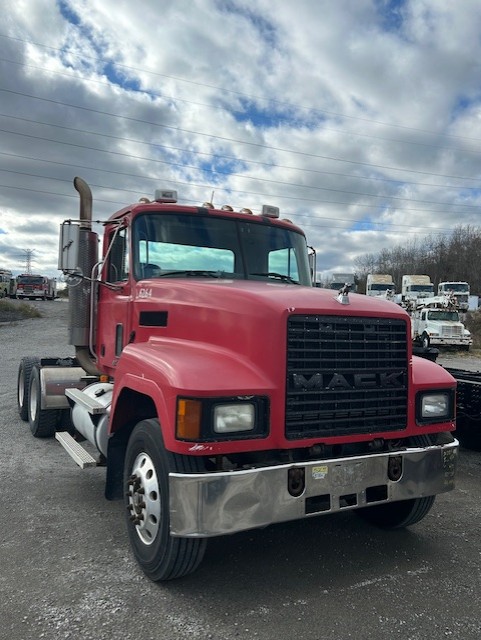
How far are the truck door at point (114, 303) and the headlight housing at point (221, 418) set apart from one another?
72.3 inches

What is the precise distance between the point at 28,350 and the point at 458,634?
1786 centimetres

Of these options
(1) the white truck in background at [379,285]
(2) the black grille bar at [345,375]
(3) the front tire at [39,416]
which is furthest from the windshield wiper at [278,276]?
(1) the white truck in background at [379,285]

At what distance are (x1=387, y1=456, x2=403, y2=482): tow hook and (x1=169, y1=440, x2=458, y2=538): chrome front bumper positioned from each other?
0.02 metres

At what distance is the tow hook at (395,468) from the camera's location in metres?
3.62

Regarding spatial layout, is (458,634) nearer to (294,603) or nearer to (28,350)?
(294,603)

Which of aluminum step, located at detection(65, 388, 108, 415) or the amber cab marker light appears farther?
aluminum step, located at detection(65, 388, 108, 415)

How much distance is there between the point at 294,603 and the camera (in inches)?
129

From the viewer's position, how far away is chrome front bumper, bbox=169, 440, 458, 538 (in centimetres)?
308

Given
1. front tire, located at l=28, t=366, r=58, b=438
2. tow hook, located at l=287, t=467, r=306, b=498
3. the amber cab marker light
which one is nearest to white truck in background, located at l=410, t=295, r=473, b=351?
front tire, located at l=28, t=366, r=58, b=438

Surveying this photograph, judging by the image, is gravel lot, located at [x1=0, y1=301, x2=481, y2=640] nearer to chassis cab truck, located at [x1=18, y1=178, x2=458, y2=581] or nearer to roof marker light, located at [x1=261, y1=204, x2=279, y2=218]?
chassis cab truck, located at [x1=18, y1=178, x2=458, y2=581]

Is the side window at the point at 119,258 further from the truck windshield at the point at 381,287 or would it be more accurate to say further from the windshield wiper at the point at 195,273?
the truck windshield at the point at 381,287

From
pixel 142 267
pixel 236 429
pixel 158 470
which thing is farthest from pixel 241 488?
pixel 142 267

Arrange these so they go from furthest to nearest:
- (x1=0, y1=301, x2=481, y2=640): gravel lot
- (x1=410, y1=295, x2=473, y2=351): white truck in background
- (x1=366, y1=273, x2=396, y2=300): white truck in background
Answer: (x1=366, y1=273, x2=396, y2=300): white truck in background, (x1=410, y1=295, x2=473, y2=351): white truck in background, (x1=0, y1=301, x2=481, y2=640): gravel lot

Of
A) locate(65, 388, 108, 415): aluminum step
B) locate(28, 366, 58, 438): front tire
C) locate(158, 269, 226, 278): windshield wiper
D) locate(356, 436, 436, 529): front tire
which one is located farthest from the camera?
locate(28, 366, 58, 438): front tire
